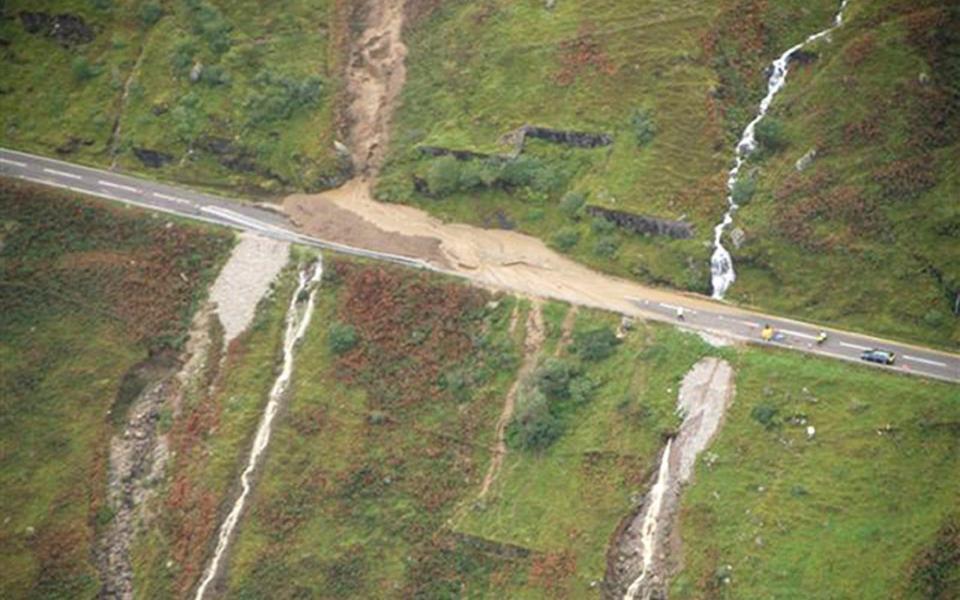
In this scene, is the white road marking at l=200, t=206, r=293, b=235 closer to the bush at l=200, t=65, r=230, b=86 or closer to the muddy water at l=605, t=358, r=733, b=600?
the bush at l=200, t=65, r=230, b=86

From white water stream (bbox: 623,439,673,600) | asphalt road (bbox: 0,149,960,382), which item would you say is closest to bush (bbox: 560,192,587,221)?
asphalt road (bbox: 0,149,960,382)

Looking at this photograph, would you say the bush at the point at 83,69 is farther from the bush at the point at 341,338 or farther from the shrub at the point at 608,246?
the shrub at the point at 608,246

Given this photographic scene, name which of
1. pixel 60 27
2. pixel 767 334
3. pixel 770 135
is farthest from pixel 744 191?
pixel 60 27

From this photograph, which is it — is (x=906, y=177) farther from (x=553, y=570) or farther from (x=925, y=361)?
(x=553, y=570)

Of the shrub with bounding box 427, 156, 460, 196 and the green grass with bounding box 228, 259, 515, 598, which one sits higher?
the shrub with bounding box 427, 156, 460, 196

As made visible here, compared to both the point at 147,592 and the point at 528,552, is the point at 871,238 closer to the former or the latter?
the point at 528,552

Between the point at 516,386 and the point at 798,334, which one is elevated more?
the point at 798,334
